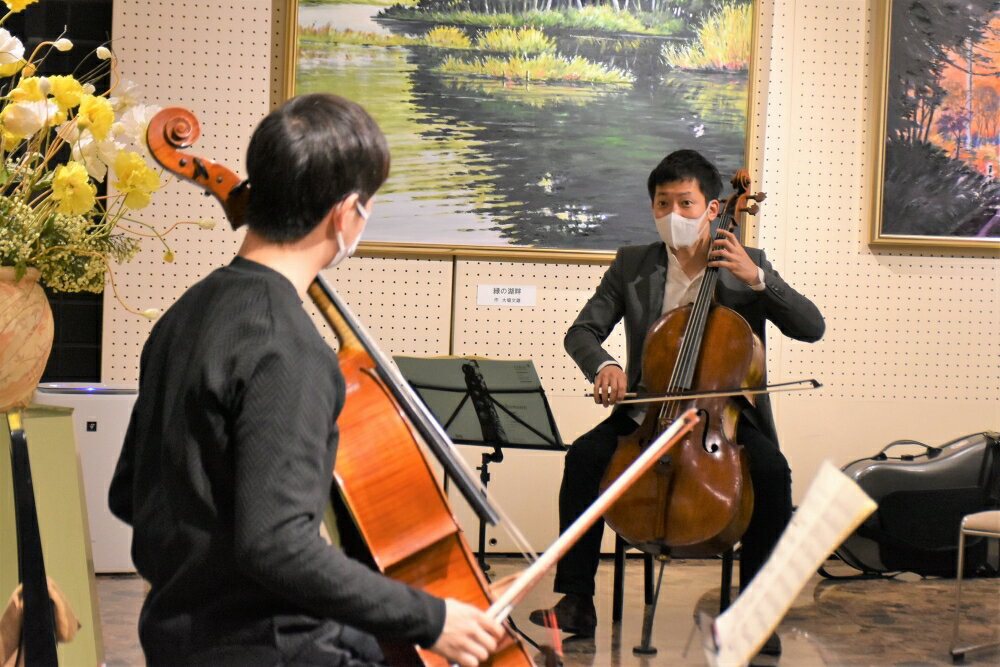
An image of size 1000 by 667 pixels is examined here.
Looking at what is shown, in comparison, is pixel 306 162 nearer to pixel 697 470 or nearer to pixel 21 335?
pixel 21 335

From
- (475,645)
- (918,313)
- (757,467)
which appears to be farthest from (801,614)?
(475,645)

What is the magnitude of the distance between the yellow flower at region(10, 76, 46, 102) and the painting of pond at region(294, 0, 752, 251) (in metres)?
2.46

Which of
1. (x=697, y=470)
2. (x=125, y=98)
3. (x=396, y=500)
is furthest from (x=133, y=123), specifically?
(x=697, y=470)

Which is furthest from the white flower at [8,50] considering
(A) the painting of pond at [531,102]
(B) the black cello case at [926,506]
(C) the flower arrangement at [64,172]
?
(B) the black cello case at [926,506]

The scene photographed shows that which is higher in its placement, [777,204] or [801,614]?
[777,204]

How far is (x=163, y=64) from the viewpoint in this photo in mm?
4059

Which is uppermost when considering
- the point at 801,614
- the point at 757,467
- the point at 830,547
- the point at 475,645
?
the point at 830,547

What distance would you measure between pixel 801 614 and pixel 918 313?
147 centimetres

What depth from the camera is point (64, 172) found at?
1.77 m

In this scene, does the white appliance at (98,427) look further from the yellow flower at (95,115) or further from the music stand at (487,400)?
the yellow flower at (95,115)

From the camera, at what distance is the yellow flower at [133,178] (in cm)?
185

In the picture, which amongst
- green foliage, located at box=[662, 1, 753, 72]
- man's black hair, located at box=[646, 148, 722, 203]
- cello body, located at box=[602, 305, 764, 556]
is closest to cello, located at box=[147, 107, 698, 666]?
cello body, located at box=[602, 305, 764, 556]

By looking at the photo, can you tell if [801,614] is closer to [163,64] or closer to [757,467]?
[757,467]

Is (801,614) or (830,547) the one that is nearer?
(830,547)
